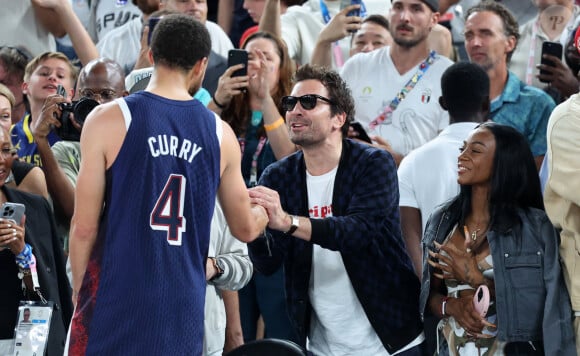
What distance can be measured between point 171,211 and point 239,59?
2989mm

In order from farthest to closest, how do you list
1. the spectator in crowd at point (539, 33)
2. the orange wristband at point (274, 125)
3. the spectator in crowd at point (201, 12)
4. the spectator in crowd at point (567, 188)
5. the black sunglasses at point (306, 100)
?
the spectator in crowd at point (539, 33) → the spectator in crowd at point (201, 12) → the orange wristband at point (274, 125) → the black sunglasses at point (306, 100) → the spectator in crowd at point (567, 188)

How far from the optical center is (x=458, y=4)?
9.06 metres

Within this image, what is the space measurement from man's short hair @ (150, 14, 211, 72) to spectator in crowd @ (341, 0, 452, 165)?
2.77m

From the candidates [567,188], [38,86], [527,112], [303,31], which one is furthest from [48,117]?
[303,31]

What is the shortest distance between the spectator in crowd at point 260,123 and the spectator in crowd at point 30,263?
1.26 meters

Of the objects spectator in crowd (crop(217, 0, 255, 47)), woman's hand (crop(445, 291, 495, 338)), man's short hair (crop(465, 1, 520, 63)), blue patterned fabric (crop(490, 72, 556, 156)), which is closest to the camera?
woman's hand (crop(445, 291, 495, 338))

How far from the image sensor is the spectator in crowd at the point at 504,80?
22.4 feet

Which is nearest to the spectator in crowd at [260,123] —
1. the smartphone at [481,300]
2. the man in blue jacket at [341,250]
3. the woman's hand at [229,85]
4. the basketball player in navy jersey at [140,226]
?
the woman's hand at [229,85]

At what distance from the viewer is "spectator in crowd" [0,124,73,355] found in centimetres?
507

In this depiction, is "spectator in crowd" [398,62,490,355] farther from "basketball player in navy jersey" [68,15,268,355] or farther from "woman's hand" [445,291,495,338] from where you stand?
"basketball player in navy jersey" [68,15,268,355]

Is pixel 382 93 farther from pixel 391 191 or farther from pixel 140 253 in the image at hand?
pixel 140 253

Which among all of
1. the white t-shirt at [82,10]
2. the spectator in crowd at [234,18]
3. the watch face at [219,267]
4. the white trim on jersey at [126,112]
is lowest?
the watch face at [219,267]

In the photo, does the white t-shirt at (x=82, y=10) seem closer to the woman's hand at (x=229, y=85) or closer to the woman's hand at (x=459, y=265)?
the woman's hand at (x=229, y=85)

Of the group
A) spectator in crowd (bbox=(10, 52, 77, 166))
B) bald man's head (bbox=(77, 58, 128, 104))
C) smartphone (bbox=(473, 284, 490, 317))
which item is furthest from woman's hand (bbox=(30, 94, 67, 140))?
smartphone (bbox=(473, 284, 490, 317))
